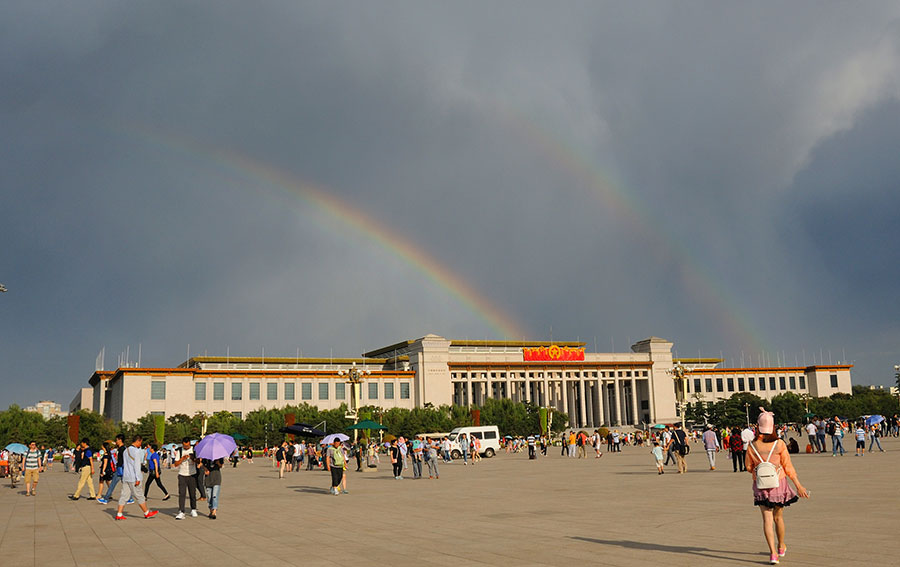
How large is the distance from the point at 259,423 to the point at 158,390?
72.2 feet

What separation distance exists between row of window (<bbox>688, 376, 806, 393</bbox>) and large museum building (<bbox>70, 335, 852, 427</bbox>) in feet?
0.61

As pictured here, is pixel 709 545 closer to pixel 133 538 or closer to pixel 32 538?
pixel 133 538

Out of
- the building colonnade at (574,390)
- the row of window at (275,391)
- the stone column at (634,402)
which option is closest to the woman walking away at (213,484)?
the row of window at (275,391)

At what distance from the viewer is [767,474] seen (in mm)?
9625

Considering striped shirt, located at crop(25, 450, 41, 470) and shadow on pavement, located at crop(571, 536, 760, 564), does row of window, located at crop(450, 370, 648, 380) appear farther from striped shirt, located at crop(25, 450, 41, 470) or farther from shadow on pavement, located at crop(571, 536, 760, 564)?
shadow on pavement, located at crop(571, 536, 760, 564)

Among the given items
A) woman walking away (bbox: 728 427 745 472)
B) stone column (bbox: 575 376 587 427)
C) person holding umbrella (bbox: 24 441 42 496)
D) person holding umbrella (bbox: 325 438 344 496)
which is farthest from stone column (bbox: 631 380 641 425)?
person holding umbrella (bbox: 24 441 42 496)

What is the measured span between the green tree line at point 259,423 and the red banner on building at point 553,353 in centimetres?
2115

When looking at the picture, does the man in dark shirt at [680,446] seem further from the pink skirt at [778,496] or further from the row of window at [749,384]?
the row of window at [749,384]

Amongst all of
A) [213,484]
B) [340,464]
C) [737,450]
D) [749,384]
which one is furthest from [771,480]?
[749,384]

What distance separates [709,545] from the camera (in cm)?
1123

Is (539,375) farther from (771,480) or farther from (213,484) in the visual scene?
(771,480)

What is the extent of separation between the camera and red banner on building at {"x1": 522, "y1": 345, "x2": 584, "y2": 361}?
131500 mm

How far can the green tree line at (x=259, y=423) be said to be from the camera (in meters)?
86.0

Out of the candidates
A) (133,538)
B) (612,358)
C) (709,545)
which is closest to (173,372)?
(612,358)
